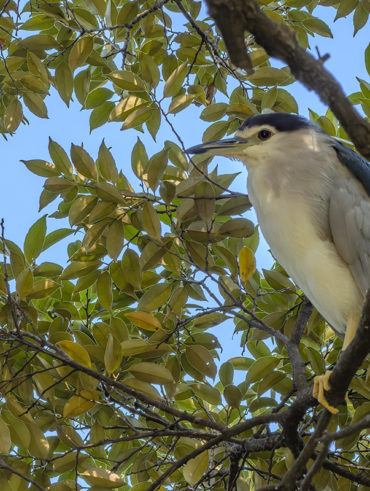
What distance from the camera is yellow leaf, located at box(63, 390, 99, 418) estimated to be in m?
2.49

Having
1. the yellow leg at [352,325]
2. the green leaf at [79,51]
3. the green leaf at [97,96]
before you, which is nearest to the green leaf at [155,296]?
the yellow leg at [352,325]

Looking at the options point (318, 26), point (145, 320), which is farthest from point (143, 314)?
point (318, 26)

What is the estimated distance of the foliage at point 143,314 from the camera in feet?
8.44

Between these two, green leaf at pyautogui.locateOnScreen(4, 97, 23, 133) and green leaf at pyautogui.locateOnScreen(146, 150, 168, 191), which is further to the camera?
green leaf at pyautogui.locateOnScreen(4, 97, 23, 133)

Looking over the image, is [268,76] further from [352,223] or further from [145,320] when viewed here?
[145,320]

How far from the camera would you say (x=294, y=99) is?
11.4ft

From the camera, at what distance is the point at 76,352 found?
2443 millimetres

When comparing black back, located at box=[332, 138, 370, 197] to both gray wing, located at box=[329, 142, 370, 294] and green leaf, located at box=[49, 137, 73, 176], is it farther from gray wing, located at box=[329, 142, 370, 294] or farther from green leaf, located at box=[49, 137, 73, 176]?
green leaf, located at box=[49, 137, 73, 176]

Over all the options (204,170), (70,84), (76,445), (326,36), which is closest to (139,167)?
(204,170)

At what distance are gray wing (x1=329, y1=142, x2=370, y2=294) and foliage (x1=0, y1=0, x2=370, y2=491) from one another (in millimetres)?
377

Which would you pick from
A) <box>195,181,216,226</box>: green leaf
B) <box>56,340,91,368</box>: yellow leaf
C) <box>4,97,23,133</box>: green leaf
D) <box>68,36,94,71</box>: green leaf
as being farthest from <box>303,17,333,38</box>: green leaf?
<box>56,340,91,368</box>: yellow leaf

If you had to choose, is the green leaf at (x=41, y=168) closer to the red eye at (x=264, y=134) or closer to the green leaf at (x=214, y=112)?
the green leaf at (x=214, y=112)

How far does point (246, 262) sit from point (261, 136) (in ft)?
2.42

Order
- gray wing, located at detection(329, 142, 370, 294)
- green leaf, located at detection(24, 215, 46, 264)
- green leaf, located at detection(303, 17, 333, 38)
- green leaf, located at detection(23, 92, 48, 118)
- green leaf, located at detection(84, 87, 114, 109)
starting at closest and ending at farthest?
gray wing, located at detection(329, 142, 370, 294) → green leaf, located at detection(24, 215, 46, 264) → green leaf, located at detection(23, 92, 48, 118) → green leaf, located at detection(84, 87, 114, 109) → green leaf, located at detection(303, 17, 333, 38)
